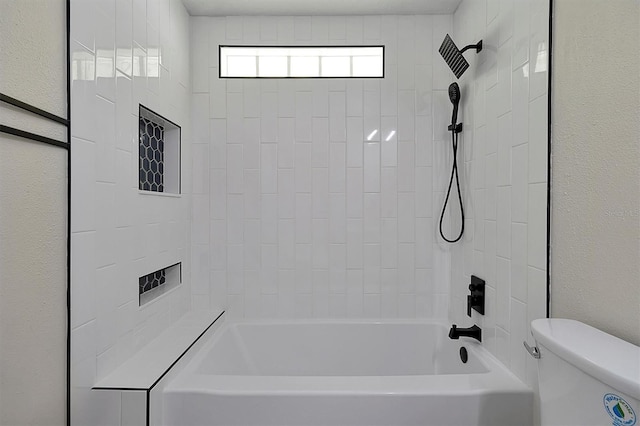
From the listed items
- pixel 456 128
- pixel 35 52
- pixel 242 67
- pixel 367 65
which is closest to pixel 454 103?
pixel 456 128

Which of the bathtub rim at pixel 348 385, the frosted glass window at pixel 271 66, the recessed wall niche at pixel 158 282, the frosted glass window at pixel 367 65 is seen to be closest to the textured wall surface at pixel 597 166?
the bathtub rim at pixel 348 385

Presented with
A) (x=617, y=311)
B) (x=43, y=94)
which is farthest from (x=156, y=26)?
(x=617, y=311)

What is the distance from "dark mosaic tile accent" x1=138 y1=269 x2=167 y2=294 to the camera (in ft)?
6.68

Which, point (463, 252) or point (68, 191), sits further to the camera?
point (463, 252)

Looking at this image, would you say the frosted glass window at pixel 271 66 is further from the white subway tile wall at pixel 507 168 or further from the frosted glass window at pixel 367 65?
the white subway tile wall at pixel 507 168

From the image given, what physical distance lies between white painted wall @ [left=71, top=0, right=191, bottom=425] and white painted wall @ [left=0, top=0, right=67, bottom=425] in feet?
0.23

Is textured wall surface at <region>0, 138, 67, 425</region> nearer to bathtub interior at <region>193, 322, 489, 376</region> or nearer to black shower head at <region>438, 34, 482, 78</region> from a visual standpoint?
bathtub interior at <region>193, 322, 489, 376</region>

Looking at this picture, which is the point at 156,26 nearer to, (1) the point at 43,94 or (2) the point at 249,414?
(1) the point at 43,94

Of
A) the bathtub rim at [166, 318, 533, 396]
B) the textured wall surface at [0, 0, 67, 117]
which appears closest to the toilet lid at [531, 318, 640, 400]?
the bathtub rim at [166, 318, 533, 396]

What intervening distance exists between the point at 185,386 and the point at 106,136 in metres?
1.04

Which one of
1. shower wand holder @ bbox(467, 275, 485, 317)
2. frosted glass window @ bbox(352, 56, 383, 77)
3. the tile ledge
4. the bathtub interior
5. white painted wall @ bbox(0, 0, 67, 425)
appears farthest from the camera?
frosted glass window @ bbox(352, 56, 383, 77)

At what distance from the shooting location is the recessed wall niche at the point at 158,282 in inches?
79.7

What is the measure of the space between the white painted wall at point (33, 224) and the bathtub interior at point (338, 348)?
4.09 feet

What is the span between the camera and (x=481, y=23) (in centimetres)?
200
